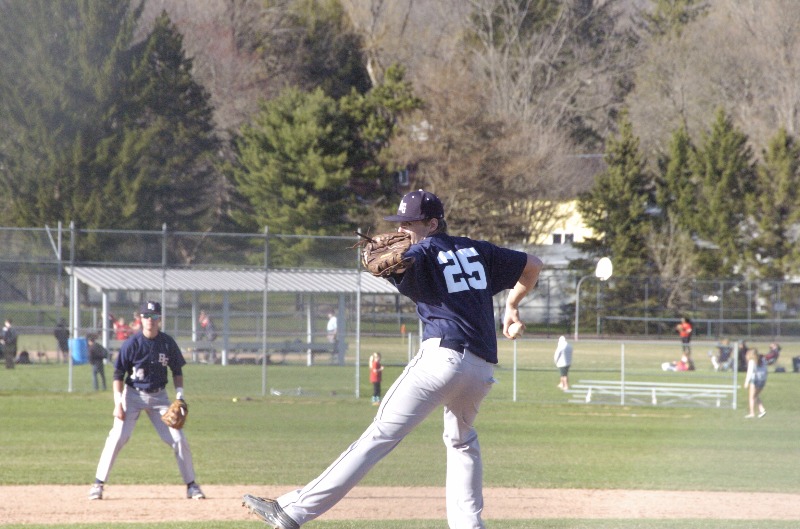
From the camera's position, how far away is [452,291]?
551 centimetres

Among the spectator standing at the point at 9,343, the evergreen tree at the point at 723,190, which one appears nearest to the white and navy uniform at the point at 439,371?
the spectator standing at the point at 9,343

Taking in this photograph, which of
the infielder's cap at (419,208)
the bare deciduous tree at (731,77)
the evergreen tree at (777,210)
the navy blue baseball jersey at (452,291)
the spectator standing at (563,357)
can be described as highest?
the bare deciduous tree at (731,77)

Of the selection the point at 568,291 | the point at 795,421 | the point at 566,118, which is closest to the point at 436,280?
the point at 795,421

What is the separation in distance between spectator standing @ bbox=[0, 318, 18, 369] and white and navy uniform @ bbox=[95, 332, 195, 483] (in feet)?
44.3

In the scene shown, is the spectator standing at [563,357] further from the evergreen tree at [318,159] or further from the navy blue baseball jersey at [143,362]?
the evergreen tree at [318,159]

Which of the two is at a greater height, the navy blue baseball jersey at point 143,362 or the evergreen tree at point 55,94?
the evergreen tree at point 55,94

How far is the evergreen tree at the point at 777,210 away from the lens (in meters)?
47.7

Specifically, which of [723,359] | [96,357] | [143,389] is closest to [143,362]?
[143,389]

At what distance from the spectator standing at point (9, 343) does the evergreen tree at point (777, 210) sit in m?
34.5

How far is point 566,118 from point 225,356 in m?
40.1

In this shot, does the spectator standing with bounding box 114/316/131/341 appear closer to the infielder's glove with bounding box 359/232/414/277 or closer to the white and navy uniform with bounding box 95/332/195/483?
the white and navy uniform with bounding box 95/332/195/483

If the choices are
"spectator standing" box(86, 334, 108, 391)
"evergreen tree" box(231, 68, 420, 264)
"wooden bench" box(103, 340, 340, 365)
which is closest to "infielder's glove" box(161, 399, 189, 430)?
"spectator standing" box(86, 334, 108, 391)

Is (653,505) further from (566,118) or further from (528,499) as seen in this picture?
(566,118)

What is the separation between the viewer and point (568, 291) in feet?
148
